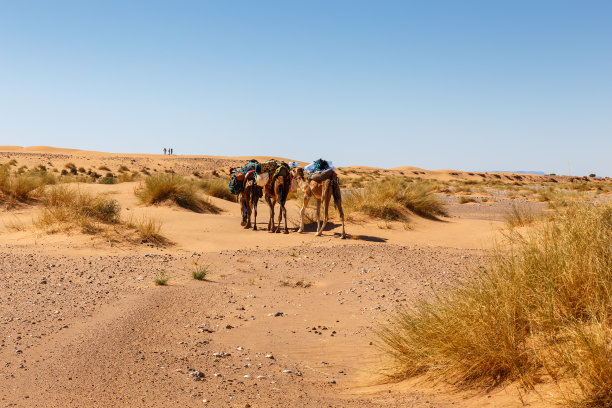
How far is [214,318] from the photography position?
7930mm

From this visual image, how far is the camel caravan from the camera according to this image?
15.4 m

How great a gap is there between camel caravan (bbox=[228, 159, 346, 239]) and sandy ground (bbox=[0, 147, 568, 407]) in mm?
955

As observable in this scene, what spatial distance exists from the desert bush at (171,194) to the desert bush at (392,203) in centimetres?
535

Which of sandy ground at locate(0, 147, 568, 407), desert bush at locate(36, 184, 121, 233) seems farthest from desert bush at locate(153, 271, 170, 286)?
desert bush at locate(36, 184, 121, 233)

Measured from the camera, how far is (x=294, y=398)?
16.8 feet

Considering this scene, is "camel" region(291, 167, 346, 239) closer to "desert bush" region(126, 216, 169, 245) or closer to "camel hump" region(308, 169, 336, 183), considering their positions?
"camel hump" region(308, 169, 336, 183)

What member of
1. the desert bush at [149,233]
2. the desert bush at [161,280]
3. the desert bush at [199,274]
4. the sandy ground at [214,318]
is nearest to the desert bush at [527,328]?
the sandy ground at [214,318]

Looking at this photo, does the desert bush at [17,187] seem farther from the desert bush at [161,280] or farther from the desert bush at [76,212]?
the desert bush at [161,280]

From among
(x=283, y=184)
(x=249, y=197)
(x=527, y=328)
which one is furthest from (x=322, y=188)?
(x=527, y=328)

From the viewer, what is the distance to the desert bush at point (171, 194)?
19672 mm

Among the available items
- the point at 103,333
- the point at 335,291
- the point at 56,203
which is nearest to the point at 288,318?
the point at 335,291

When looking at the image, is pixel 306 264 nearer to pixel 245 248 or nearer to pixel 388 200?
pixel 245 248

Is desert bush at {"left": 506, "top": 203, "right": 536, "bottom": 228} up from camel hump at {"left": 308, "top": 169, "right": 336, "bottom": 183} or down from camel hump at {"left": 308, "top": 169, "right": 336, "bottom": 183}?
down

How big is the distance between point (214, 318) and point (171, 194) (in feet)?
41.3
